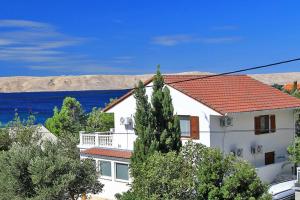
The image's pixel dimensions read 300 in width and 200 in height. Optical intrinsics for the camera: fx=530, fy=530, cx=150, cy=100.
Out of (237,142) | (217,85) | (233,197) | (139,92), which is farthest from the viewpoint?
(217,85)

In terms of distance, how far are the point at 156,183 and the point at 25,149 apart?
6.60 metres

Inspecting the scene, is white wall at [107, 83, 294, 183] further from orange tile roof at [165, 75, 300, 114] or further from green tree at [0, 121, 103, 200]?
green tree at [0, 121, 103, 200]

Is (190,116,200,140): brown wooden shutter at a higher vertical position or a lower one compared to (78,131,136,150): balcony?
higher

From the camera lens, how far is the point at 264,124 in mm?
29922

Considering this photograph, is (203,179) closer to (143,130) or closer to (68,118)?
(143,130)

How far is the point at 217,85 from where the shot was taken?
31062 millimetres

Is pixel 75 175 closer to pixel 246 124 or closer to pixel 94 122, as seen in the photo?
pixel 246 124

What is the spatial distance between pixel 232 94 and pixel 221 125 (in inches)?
121

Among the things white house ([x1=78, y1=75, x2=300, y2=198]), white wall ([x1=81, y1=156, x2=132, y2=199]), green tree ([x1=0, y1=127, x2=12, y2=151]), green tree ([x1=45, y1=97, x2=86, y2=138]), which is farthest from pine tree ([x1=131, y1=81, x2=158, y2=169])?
green tree ([x1=45, y1=97, x2=86, y2=138])

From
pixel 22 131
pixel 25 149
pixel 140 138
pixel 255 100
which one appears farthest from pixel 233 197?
pixel 22 131

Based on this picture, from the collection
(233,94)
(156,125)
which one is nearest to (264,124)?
(233,94)

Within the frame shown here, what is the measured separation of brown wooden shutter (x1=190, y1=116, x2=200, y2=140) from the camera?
27625mm

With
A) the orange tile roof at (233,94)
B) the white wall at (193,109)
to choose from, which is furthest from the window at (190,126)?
the orange tile roof at (233,94)

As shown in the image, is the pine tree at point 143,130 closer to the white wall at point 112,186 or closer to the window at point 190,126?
the window at point 190,126
